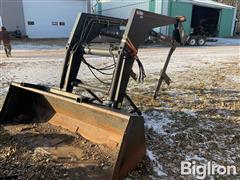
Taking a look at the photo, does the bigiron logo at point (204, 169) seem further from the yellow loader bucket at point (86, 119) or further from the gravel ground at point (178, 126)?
the yellow loader bucket at point (86, 119)

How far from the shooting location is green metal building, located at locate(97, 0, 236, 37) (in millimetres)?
22125

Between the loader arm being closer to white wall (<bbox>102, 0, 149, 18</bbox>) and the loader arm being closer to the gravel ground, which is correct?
the gravel ground

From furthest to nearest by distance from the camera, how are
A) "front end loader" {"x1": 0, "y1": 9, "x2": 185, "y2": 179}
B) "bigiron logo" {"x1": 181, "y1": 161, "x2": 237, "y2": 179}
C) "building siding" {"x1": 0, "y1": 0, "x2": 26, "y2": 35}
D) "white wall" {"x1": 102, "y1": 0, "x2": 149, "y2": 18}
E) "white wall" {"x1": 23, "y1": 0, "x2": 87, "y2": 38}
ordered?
1. "white wall" {"x1": 23, "y1": 0, "x2": 87, "y2": 38}
2. "building siding" {"x1": 0, "y1": 0, "x2": 26, "y2": 35}
3. "white wall" {"x1": 102, "y1": 0, "x2": 149, "y2": 18}
4. "bigiron logo" {"x1": 181, "y1": 161, "x2": 237, "y2": 179}
5. "front end loader" {"x1": 0, "y1": 9, "x2": 185, "y2": 179}

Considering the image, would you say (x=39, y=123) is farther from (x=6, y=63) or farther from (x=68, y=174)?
(x=6, y=63)

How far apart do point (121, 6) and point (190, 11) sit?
20.5 ft

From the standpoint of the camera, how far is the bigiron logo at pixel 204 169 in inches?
128

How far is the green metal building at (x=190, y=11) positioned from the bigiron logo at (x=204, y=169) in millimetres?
19190

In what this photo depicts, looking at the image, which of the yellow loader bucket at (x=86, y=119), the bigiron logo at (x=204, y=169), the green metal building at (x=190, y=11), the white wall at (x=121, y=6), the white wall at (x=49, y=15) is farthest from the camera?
the white wall at (x=49, y=15)

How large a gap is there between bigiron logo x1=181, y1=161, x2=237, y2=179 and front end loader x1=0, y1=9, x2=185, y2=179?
0.57 meters

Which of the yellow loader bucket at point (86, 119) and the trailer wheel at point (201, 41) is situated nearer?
the yellow loader bucket at point (86, 119)

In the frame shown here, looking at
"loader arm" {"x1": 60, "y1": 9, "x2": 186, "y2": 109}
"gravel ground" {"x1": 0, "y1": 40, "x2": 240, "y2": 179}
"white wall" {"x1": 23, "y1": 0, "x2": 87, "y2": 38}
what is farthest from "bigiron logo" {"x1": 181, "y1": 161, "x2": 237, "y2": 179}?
"white wall" {"x1": 23, "y1": 0, "x2": 87, "y2": 38}

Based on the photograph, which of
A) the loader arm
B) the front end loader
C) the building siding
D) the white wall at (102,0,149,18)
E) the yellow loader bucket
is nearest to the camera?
the yellow loader bucket

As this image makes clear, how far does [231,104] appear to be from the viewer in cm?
560

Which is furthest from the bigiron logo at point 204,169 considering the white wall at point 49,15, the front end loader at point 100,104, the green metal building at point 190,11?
the white wall at point 49,15
